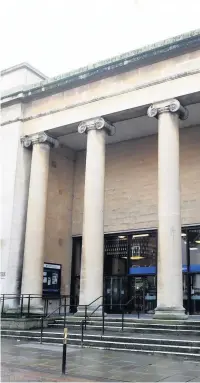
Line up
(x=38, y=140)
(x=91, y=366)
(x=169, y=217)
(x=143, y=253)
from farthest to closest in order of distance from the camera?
(x=143, y=253) → (x=38, y=140) → (x=169, y=217) → (x=91, y=366)

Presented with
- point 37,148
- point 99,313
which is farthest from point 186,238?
point 37,148

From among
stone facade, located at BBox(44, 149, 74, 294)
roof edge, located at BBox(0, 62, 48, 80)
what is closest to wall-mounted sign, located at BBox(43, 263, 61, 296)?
stone facade, located at BBox(44, 149, 74, 294)

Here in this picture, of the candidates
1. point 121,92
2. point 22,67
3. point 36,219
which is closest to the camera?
point 121,92

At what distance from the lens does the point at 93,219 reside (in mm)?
18078

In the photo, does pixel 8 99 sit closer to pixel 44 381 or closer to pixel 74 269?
pixel 74 269

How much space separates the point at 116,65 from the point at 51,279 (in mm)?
11529

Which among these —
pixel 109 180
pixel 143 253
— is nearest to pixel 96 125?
pixel 109 180

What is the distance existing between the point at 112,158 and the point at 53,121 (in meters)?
4.56

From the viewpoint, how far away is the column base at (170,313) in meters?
14.9

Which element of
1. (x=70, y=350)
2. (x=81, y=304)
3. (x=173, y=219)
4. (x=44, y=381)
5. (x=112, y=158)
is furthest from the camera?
(x=112, y=158)

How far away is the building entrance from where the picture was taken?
20062mm

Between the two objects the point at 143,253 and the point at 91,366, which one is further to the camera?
the point at 143,253

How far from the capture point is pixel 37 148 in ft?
68.4

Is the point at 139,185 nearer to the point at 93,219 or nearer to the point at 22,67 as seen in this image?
the point at 93,219
